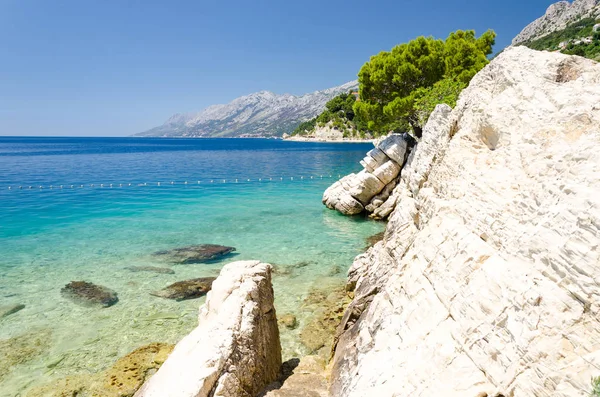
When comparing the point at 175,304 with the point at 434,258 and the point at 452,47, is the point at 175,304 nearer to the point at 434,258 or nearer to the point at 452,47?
the point at 434,258

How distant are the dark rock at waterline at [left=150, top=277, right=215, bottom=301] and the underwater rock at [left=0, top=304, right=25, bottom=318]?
504 centimetres

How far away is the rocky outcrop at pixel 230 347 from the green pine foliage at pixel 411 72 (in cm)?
2542

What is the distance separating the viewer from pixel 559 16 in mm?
169875

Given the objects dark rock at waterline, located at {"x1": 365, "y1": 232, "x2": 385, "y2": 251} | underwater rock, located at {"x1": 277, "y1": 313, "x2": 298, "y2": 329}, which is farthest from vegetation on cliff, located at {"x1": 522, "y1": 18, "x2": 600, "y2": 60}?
underwater rock, located at {"x1": 277, "y1": 313, "x2": 298, "y2": 329}

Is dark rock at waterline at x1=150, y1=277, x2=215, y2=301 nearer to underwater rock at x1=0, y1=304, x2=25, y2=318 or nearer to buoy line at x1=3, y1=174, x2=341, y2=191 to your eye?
underwater rock at x1=0, y1=304, x2=25, y2=318

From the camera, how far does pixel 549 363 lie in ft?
13.6

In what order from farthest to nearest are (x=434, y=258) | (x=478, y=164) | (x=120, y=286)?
(x=120, y=286) < (x=478, y=164) < (x=434, y=258)

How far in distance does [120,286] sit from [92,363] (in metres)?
5.89

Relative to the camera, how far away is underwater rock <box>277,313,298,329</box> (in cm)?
1231

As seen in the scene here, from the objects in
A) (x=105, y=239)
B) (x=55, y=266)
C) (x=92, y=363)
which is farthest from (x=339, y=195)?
(x=92, y=363)

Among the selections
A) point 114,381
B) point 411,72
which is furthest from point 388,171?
point 114,381

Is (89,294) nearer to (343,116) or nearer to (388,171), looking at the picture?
(388,171)

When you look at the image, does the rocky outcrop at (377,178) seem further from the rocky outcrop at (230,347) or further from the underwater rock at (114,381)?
the underwater rock at (114,381)

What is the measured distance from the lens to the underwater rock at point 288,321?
1231 cm
